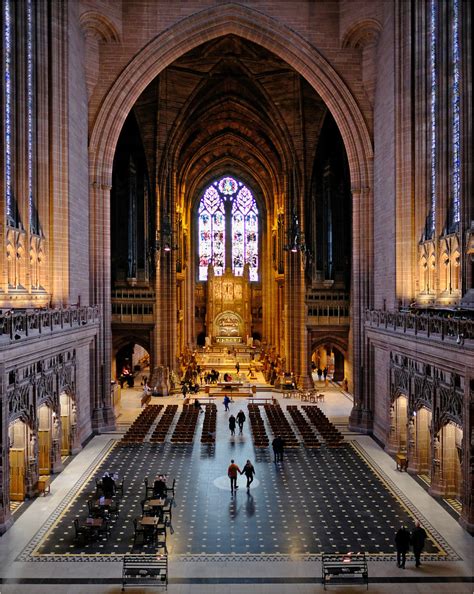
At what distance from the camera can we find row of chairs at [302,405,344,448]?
24.9 meters

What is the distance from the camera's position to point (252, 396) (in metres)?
38.2

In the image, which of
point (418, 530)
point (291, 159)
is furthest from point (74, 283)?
point (291, 159)

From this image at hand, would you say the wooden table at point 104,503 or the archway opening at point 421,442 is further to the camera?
the archway opening at point 421,442

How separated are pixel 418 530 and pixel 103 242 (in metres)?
20.1

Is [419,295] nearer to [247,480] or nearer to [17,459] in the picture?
[247,480]

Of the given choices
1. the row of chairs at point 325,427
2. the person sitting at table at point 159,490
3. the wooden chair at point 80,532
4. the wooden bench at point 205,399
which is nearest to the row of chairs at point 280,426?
the row of chairs at point 325,427

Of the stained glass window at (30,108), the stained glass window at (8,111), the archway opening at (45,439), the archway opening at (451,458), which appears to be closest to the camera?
the archway opening at (451,458)

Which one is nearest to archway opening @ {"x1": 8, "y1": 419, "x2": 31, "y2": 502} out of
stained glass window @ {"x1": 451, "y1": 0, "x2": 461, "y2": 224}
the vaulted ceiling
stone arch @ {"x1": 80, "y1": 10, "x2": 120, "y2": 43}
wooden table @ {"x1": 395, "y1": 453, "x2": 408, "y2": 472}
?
wooden table @ {"x1": 395, "y1": 453, "x2": 408, "y2": 472}

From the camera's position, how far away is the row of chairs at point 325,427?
81.7ft

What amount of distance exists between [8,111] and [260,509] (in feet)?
51.5

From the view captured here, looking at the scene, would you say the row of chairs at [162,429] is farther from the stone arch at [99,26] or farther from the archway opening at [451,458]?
the stone arch at [99,26]

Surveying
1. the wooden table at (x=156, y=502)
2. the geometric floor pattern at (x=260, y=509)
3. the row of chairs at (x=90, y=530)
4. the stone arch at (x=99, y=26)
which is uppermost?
the stone arch at (x=99, y=26)

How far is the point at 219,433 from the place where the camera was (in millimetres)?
27516

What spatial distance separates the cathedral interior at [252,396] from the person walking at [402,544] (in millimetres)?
334
